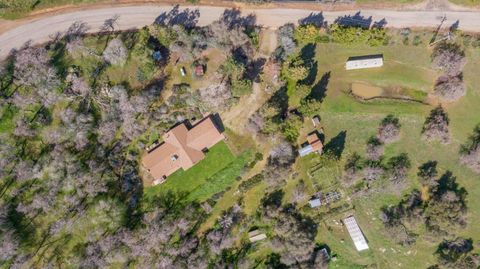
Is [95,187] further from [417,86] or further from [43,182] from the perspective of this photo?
[417,86]

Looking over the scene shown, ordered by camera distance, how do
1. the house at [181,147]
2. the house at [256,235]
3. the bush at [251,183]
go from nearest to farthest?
the house at [181,147] → the bush at [251,183] → the house at [256,235]

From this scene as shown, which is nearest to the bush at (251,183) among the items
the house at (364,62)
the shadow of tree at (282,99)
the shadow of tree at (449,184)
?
the shadow of tree at (282,99)

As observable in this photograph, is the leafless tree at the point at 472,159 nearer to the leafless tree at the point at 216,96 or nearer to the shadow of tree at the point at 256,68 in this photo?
the shadow of tree at the point at 256,68

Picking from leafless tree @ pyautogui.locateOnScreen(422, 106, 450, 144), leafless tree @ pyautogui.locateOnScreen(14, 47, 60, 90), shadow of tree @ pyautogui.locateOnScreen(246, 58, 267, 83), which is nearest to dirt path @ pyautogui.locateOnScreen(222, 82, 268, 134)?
shadow of tree @ pyautogui.locateOnScreen(246, 58, 267, 83)

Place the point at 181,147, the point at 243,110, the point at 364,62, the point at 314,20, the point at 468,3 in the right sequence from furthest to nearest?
1. the point at 243,110
2. the point at 314,20
3. the point at 181,147
4. the point at 364,62
5. the point at 468,3

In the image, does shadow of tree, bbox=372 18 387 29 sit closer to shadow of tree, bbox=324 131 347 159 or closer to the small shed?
shadow of tree, bbox=324 131 347 159

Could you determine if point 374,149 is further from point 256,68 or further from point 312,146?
point 256,68

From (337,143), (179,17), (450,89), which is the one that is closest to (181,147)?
(179,17)
